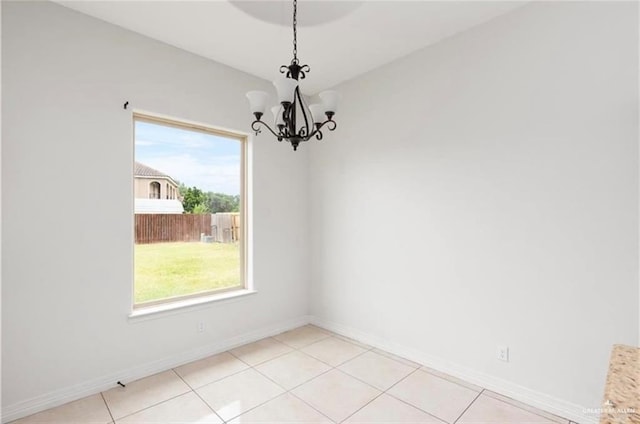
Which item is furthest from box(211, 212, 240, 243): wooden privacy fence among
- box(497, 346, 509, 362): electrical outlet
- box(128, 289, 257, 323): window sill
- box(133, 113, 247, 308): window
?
box(497, 346, 509, 362): electrical outlet

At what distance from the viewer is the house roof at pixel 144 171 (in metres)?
2.84

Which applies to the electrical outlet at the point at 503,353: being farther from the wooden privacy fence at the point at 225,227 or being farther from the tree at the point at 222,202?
the tree at the point at 222,202

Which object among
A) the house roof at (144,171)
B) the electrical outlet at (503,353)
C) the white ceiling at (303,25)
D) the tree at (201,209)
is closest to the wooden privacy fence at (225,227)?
the tree at (201,209)

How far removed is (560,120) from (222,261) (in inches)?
123

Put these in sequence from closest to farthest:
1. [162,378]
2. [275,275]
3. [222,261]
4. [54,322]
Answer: [54,322] → [162,378] → [222,261] → [275,275]

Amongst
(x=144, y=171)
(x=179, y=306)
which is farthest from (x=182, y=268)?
(x=144, y=171)

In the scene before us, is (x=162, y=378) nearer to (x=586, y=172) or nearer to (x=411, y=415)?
A: (x=411, y=415)

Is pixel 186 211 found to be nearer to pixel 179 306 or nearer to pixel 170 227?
pixel 170 227

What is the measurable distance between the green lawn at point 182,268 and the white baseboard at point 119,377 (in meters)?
0.55

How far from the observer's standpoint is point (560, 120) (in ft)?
7.14

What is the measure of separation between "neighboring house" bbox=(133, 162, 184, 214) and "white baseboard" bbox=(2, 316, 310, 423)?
1.32m

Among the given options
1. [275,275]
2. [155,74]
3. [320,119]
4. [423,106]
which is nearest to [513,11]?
[423,106]

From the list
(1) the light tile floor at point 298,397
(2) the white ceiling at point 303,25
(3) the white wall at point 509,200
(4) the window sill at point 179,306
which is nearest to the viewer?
(3) the white wall at point 509,200

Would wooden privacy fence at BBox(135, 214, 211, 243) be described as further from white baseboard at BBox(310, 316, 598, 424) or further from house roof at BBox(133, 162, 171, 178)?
white baseboard at BBox(310, 316, 598, 424)
